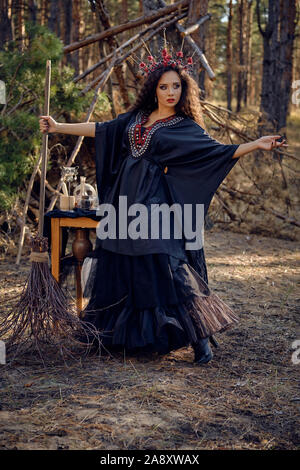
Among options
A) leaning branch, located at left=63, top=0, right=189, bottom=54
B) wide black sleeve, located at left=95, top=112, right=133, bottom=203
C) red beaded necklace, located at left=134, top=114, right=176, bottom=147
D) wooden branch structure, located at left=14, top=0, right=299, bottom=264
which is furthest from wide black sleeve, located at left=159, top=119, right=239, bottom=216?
leaning branch, located at left=63, top=0, right=189, bottom=54

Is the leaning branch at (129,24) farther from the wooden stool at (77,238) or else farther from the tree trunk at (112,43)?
the wooden stool at (77,238)

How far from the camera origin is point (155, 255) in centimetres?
377

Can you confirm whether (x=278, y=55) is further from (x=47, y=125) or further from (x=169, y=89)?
(x=47, y=125)

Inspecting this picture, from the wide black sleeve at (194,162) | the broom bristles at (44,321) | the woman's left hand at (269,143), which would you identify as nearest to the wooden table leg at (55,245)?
the broom bristles at (44,321)

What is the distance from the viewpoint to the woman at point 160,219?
12.1 feet

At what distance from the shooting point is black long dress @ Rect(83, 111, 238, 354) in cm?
368

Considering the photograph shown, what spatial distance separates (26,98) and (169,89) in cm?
316

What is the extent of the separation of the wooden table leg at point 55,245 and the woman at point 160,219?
427mm

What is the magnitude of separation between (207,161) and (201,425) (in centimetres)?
183

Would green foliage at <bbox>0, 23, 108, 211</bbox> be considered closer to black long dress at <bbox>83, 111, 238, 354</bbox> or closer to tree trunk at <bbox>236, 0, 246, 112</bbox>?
black long dress at <bbox>83, 111, 238, 354</bbox>

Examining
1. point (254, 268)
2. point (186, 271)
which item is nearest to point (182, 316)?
point (186, 271)

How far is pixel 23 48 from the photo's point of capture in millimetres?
6355

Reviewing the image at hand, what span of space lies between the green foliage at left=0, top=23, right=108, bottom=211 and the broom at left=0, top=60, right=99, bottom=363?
236 cm

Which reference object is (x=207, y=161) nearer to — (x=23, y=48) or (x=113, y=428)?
(x=113, y=428)
